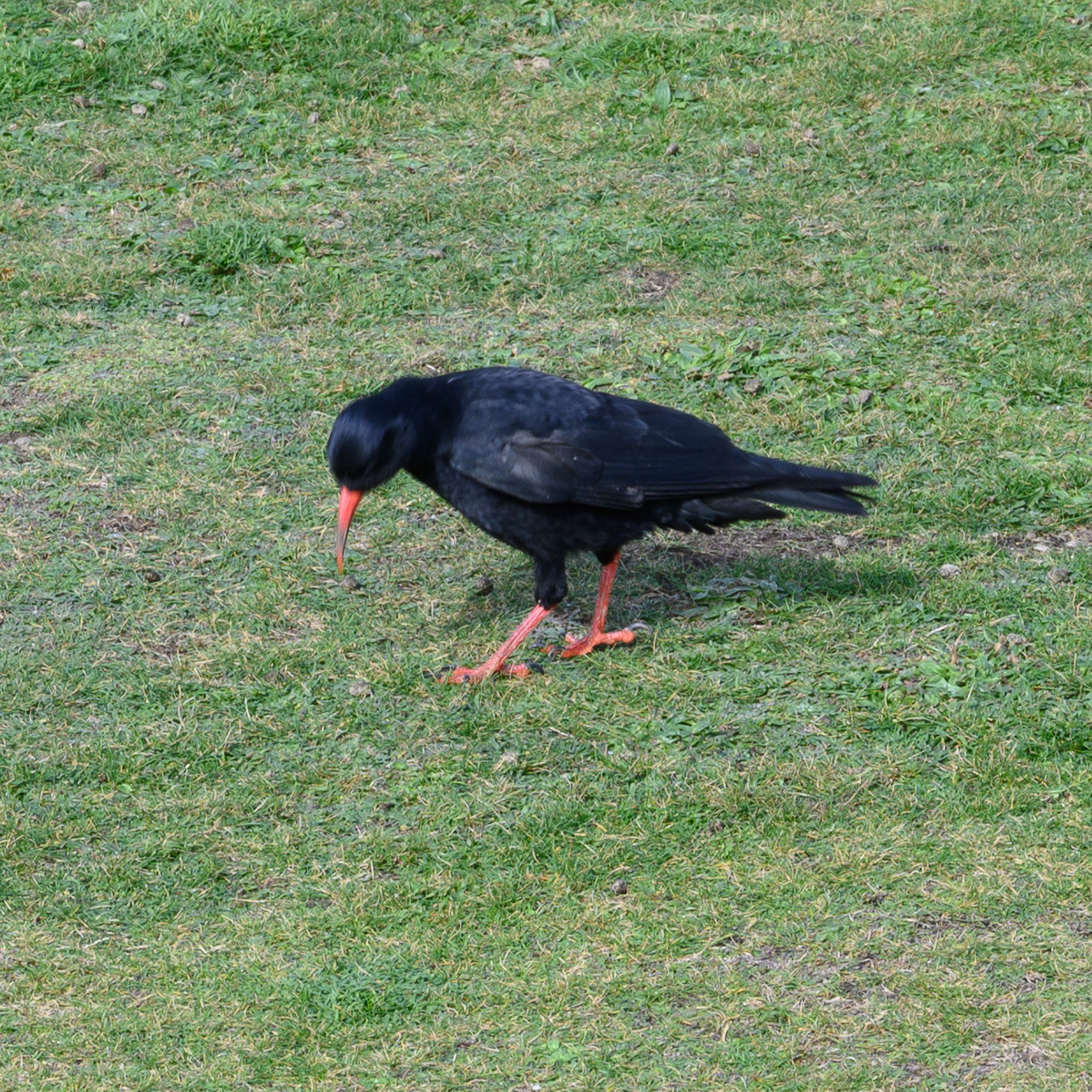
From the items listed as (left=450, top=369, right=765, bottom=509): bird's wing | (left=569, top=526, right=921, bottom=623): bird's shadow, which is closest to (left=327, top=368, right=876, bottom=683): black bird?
(left=450, top=369, right=765, bottom=509): bird's wing

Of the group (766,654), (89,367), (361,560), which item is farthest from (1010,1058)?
(89,367)

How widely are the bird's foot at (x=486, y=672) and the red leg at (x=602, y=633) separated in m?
0.17

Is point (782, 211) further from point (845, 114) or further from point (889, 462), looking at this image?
point (889, 462)

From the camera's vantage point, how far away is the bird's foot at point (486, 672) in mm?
5398

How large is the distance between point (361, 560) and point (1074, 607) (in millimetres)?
2773

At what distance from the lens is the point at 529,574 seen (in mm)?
6176

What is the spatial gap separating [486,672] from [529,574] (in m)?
0.85

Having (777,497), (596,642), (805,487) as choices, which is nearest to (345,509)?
(596,642)

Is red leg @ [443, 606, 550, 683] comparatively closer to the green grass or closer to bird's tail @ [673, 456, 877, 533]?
the green grass

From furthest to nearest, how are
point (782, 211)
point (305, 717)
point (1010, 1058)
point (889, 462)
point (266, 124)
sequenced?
point (266, 124) → point (782, 211) → point (889, 462) → point (305, 717) → point (1010, 1058)

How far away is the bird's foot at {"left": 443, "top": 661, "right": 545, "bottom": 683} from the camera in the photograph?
540cm

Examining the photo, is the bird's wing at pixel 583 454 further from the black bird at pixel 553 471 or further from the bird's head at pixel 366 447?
the bird's head at pixel 366 447

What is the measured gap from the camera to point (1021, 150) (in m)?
9.23

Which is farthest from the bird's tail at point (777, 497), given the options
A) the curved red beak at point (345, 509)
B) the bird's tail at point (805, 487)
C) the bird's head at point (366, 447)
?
the curved red beak at point (345, 509)
